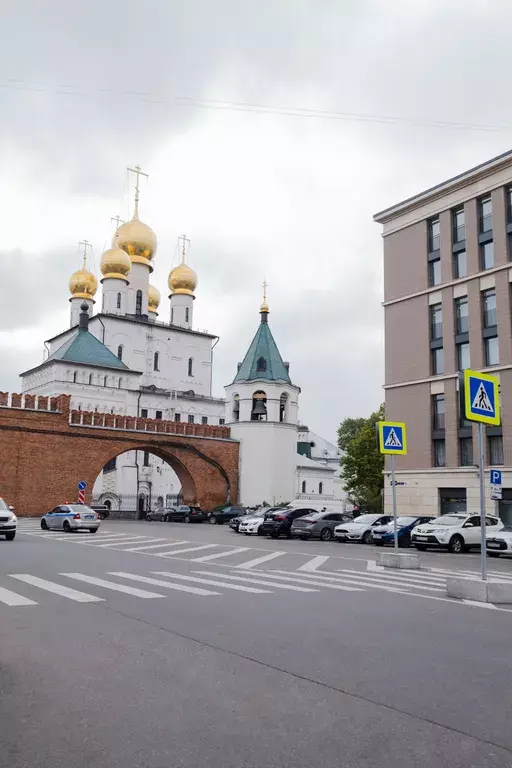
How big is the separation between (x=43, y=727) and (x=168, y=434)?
156ft

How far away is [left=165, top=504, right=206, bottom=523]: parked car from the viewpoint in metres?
50.1

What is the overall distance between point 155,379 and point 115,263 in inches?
501

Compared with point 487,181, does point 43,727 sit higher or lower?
lower

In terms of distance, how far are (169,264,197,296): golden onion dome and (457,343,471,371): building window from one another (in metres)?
45.7

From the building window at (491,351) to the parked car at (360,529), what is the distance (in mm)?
11102

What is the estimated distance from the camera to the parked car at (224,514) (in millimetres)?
49125

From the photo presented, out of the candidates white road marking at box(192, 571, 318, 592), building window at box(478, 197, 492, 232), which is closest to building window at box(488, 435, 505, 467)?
building window at box(478, 197, 492, 232)

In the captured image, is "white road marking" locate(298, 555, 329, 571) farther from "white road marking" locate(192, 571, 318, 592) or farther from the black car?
the black car

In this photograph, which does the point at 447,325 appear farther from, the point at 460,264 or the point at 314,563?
the point at 314,563

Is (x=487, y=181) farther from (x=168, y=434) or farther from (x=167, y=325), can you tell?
(x=167, y=325)

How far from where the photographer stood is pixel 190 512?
165 feet

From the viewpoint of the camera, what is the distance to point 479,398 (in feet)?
40.6

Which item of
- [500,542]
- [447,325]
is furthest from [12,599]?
[447,325]

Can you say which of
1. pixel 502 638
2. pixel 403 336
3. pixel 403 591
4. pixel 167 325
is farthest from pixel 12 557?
pixel 167 325
